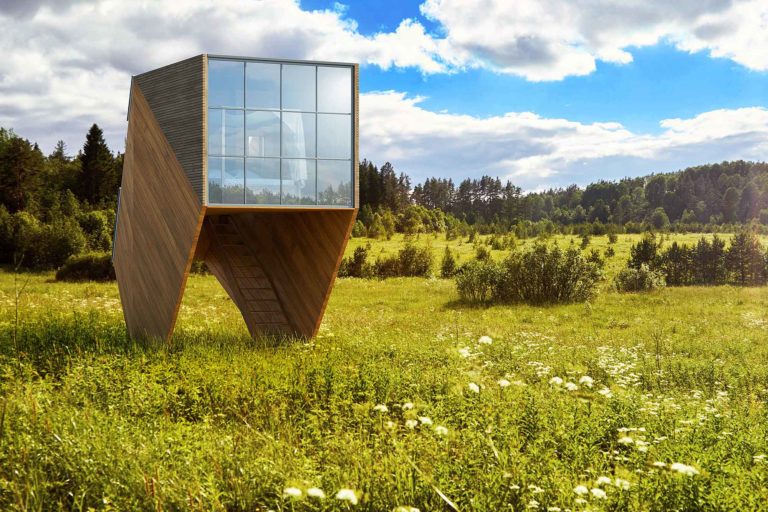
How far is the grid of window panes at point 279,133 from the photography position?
10758mm

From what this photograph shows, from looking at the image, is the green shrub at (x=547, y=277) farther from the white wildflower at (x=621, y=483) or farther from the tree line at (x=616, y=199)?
the tree line at (x=616, y=199)

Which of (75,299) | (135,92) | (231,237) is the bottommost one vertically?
(75,299)

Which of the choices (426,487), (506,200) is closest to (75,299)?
(426,487)

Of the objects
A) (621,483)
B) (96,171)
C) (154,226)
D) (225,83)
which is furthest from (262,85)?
(96,171)

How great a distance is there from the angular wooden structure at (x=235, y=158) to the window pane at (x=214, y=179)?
0.7 inches

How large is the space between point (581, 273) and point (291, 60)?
15.5 meters

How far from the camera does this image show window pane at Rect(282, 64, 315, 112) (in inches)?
437

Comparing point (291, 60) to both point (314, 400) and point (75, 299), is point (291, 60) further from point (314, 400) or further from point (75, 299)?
point (75, 299)

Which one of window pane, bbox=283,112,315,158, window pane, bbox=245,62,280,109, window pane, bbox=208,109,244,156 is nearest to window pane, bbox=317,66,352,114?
window pane, bbox=283,112,315,158

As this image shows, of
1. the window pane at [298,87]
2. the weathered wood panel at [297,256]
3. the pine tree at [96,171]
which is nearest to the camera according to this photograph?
the window pane at [298,87]

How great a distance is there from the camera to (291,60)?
11.0 m

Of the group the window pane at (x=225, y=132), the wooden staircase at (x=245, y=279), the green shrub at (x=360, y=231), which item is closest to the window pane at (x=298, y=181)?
the window pane at (x=225, y=132)

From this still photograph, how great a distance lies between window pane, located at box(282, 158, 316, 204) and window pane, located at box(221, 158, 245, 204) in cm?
76

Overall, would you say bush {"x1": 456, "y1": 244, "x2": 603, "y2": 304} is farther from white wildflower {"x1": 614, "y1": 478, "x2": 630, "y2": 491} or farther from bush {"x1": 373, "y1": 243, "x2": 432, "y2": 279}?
white wildflower {"x1": 614, "y1": 478, "x2": 630, "y2": 491}
